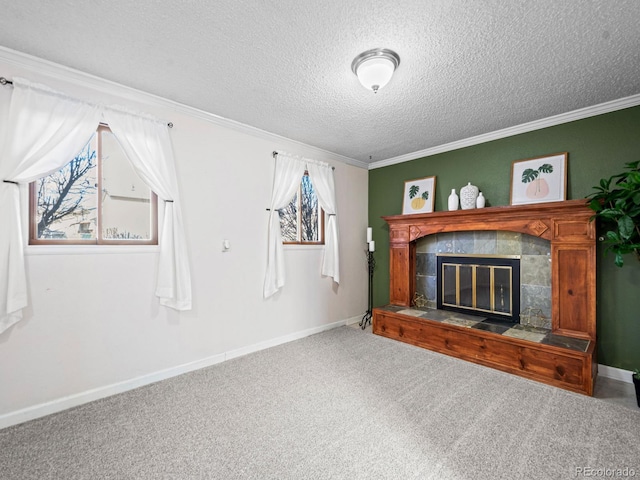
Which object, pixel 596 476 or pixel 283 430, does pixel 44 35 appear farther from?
pixel 596 476

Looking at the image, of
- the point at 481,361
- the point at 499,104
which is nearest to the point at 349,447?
the point at 481,361

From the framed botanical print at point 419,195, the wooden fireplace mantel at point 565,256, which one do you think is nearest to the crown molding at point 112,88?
the framed botanical print at point 419,195

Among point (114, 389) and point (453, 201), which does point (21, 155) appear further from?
point (453, 201)

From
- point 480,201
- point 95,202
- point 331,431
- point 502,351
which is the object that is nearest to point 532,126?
point 480,201

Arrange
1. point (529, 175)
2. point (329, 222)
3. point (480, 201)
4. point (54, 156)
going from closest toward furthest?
point (54, 156) → point (529, 175) → point (480, 201) → point (329, 222)

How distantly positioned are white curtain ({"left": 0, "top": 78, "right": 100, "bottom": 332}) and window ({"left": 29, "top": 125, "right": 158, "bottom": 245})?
15 centimetres

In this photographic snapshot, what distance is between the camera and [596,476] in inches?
63.2

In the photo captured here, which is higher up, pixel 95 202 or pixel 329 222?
pixel 95 202

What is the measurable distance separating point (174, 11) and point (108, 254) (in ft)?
6.13

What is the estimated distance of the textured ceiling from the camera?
5.59ft

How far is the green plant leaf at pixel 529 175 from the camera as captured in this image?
10.7ft

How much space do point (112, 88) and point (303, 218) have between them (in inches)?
96.0

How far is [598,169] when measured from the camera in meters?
2.90

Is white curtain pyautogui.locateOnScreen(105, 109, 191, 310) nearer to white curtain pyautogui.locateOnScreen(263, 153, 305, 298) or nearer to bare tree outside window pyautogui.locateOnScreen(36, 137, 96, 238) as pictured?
bare tree outside window pyautogui.locateOnScreen(36, 137, 96, 238)
